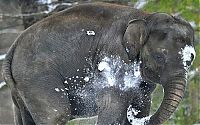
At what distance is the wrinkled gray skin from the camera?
2900 mm

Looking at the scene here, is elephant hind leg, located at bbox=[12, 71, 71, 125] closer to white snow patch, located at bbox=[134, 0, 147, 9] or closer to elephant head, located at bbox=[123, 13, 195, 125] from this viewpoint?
elephant head, located at bbox=[123, 13, 195, 125]

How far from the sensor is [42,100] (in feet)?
9.98

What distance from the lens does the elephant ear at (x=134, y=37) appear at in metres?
2.91

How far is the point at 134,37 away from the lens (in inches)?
115

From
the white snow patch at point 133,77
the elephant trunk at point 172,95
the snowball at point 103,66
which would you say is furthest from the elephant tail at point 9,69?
the elephant trunk at point 172,95

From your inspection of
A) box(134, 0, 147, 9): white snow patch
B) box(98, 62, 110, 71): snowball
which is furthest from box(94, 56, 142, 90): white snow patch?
box(134, 0, 147, 9): white snow patch

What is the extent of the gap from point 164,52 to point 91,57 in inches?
14.3

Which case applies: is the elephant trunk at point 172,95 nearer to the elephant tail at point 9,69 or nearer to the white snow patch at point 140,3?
the elephant tail at point 9,69

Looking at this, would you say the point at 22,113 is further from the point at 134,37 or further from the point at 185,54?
the point at 185,54

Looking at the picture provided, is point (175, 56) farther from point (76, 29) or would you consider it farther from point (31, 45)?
point (31, 45)

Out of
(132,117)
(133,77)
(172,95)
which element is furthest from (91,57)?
(172,95)

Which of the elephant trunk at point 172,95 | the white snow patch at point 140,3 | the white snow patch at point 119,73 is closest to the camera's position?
the elephant trunk at point 172,95

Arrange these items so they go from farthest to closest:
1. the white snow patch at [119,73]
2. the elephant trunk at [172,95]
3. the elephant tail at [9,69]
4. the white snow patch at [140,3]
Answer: the white snow patch at [140,3]
the elephant tail at [9,69]
the white snow patch at [119,73]
the elephant trunk at [172,95]

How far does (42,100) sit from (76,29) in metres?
0.37
